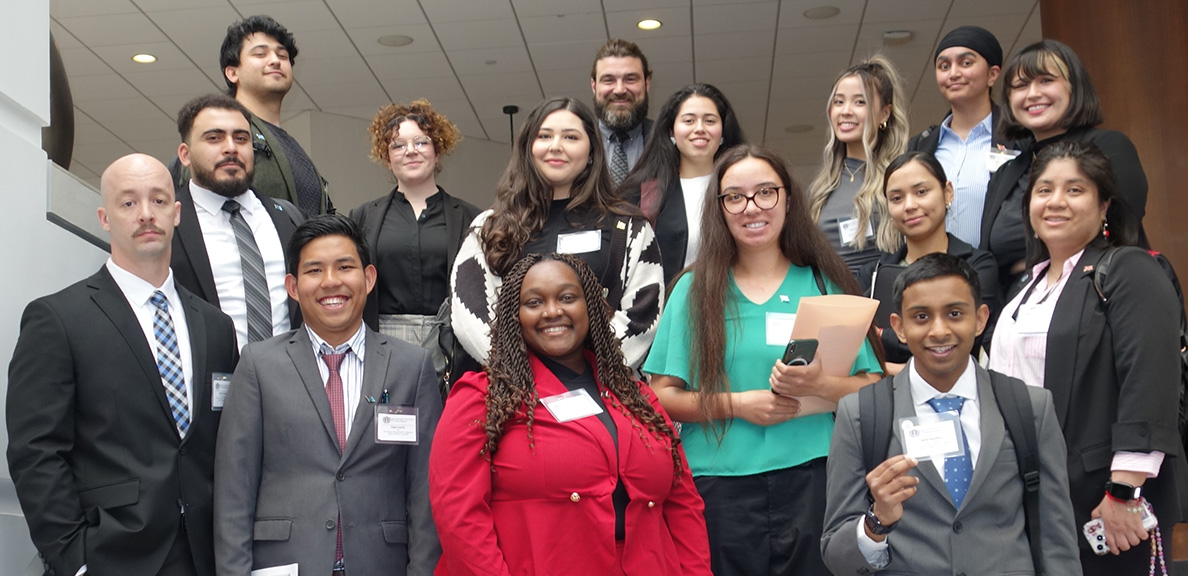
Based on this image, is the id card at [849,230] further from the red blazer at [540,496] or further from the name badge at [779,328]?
→ the red blazer at [540,496]

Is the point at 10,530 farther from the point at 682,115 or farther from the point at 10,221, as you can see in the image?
the point at 682,115

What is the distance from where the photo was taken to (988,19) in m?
8.44

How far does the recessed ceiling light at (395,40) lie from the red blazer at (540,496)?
6620 millimetres

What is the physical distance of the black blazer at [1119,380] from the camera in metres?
2.57

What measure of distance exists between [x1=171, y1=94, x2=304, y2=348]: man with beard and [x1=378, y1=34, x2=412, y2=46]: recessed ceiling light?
5220 mm

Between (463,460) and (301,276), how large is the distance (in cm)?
84

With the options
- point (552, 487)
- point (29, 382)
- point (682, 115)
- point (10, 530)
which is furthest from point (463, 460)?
point (682, 115)

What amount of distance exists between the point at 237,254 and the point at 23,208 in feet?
2.07

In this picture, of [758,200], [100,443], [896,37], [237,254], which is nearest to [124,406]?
[100,443]

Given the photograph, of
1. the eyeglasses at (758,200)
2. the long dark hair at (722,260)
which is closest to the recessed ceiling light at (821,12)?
the long dark hair at (722,260)

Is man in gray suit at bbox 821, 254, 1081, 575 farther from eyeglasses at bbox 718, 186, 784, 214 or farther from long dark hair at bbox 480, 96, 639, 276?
long dark hair at bbox 480, 96, 639, 276

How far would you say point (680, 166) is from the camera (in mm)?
3865

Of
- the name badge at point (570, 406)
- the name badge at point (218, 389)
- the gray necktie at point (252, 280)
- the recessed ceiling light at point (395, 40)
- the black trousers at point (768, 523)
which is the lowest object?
the black trousers at point (768, 523)

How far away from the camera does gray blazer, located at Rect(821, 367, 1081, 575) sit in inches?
90.3
